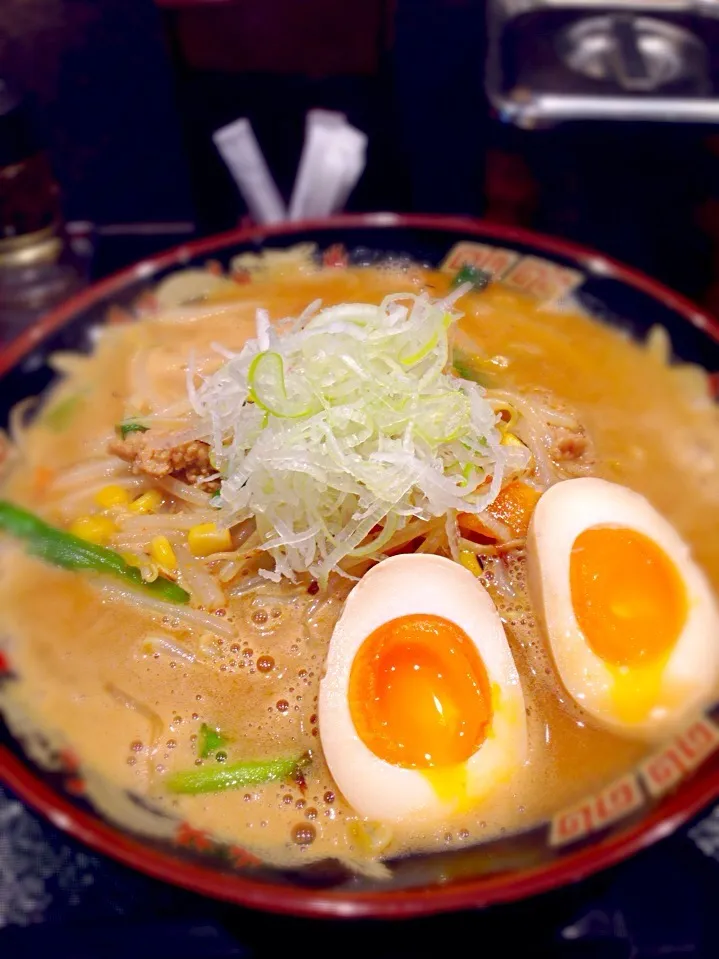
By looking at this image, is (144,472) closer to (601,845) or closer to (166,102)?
(601,845)

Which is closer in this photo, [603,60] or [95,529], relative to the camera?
[95,529]

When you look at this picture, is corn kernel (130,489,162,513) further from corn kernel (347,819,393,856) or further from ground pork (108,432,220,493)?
corn kernel (347,819,393,856)

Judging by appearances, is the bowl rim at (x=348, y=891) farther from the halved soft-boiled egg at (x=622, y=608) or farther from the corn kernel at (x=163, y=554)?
the corn kernel at (x=163, y=554)

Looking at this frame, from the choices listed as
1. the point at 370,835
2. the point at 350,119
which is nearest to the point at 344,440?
the point at 370,835

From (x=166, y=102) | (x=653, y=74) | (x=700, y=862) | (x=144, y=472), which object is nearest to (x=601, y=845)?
(x=700, y=862)

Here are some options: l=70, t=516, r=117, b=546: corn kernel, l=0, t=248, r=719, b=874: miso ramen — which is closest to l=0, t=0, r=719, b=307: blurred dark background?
l=0, t=248, r=719, b=874: miso ramen

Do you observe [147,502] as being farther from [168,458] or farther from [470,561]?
[470,561]
